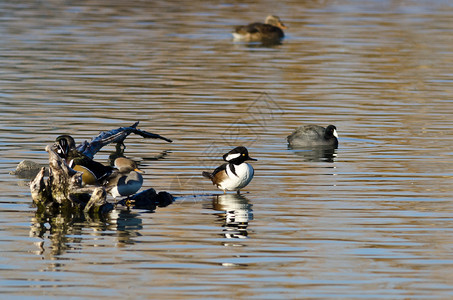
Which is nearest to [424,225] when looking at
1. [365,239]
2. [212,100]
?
[365,239]

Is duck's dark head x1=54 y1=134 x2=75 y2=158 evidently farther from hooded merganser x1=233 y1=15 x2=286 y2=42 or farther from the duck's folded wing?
hooded merganser x1=233 y1=15 x2=286 y2=42

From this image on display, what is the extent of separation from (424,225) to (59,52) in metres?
22.7

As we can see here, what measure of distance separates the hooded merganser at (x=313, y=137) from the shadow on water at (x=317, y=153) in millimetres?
97

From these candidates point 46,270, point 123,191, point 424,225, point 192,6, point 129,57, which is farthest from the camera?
point 192,6

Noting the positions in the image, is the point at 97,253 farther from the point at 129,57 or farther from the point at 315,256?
the point at 129,57

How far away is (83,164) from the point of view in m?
14.4

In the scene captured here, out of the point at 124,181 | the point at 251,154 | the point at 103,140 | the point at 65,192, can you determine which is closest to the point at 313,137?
the point at 251,154

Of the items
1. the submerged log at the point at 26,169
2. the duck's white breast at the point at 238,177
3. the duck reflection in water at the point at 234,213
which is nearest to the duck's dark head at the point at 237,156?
the duck's white breast at the point at 238,177

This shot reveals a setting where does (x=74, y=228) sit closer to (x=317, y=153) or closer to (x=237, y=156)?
(x=237, y=156)

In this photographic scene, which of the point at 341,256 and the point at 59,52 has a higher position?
the point at 59,52

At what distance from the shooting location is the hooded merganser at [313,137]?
1856 centimetres

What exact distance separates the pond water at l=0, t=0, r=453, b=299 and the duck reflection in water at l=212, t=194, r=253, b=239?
0.13 ft

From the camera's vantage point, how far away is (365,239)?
1169 centimetres

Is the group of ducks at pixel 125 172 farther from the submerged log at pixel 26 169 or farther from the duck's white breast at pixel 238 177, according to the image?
the submerged log at pixel 26 169
